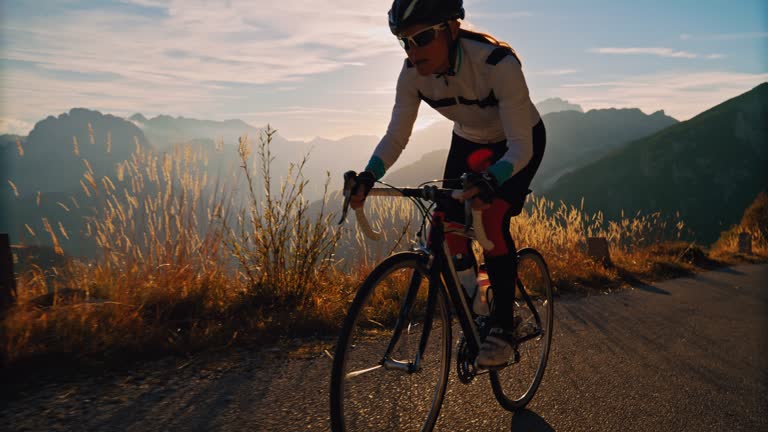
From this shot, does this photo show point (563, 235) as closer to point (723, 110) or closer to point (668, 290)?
point (668, 290)

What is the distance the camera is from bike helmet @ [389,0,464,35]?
97.2 inches

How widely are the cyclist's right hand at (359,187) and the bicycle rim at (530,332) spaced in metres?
1.37

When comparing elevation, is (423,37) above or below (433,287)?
above

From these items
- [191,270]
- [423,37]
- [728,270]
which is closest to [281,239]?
[191,270]

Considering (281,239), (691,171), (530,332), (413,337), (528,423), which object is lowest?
(528,423)

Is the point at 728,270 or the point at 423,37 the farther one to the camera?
the point at 728,270

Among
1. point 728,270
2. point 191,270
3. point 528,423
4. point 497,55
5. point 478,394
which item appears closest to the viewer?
point 497,55

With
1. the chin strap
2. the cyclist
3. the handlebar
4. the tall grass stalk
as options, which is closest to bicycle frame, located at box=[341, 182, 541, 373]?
the handlebar

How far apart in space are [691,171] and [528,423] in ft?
447

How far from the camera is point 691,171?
396ft

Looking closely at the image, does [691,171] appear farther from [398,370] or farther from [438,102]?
[398,370]

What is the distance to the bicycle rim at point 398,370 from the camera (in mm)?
2129

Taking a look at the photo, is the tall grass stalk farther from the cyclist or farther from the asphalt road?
the cyclist

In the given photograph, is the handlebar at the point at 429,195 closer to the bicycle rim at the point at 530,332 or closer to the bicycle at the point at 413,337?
the bicycle at the point at 413,337
